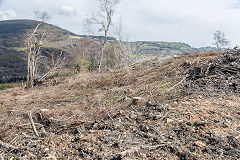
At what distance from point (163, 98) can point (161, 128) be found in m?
1.35

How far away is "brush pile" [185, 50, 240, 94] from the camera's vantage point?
400 cm

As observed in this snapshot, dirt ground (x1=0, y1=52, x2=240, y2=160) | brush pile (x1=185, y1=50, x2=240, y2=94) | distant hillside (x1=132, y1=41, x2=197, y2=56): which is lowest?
dirt ground (x1=0, y1=52, x2=240, y2=160)

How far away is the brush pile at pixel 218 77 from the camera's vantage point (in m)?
4.00

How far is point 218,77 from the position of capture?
4.45 metres

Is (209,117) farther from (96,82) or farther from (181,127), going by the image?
(96,82)

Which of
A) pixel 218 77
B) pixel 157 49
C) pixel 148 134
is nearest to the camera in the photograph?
Result: pixel 148 134

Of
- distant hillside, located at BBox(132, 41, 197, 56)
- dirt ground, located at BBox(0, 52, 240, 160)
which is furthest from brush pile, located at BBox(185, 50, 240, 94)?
distant hillside, located at BBox(132, 41, 197, 56)

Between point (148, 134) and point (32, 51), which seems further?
point (32, 51)

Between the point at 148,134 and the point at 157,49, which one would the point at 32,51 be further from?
the point at 157,49

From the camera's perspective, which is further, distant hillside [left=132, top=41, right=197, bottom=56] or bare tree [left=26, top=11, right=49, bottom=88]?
distant hillside [left=132, top=41, right=197, bottom=56]

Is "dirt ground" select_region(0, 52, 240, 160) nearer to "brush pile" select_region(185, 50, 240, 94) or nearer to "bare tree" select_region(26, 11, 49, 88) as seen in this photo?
"brush pile" select_region(185, 50, 240, 94)

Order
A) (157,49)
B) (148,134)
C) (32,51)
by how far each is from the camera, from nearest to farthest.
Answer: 1. (148,134)
2. (32,51)
3. (157,49)

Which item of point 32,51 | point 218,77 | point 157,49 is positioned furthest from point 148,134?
point 157,49

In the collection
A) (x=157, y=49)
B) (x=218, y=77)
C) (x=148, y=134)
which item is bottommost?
(x=148, y=134)
